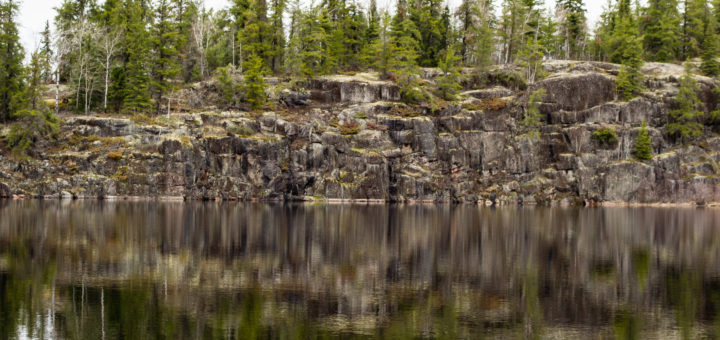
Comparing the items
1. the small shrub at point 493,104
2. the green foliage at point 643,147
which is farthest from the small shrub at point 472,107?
the green foliage at point 643,147

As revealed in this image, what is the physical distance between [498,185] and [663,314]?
73850mm

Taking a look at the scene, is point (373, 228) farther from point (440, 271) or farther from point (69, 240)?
point (69, 240)

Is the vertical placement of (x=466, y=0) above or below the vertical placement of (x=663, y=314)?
above

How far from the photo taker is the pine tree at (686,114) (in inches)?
3666

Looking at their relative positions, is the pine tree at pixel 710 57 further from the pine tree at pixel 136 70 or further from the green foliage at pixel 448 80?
the pine tree at pixel 136 70

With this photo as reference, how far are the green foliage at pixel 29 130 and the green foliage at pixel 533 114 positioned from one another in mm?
76049

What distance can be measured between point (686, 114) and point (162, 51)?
91110mm

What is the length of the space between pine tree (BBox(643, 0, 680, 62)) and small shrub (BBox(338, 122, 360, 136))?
222 ft

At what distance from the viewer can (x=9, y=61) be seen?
82.3m

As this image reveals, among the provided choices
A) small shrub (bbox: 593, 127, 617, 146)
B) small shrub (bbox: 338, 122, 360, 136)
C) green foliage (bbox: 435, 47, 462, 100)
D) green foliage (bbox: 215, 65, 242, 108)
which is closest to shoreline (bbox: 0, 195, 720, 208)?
small shrub (bbox: 593, 127, 617, 146)

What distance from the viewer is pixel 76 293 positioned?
18.6m

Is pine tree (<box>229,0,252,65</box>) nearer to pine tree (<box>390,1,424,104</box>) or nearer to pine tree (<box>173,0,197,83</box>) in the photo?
pine tree (<box>173,0,197,83</box>)

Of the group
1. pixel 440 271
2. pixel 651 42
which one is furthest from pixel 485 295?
pixel 651 42

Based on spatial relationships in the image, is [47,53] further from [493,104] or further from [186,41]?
[493,104]
